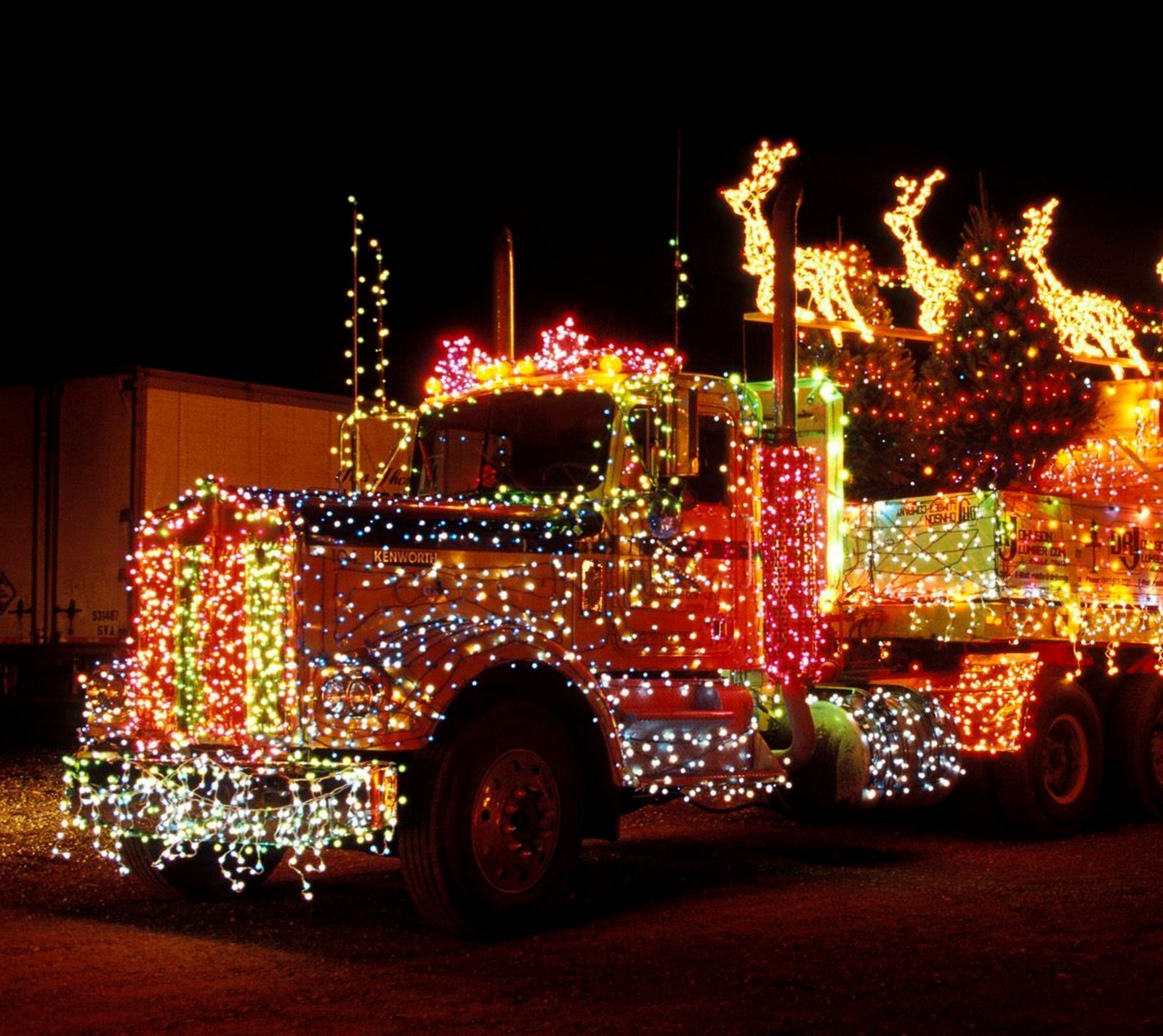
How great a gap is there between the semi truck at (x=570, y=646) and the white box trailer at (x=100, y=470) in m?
7.60

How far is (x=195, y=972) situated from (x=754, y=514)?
13.9ft

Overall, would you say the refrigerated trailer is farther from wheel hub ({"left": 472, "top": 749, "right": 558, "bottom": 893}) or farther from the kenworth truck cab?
wheel hub ({"left": 472, "top": 749, "right": 558, "bottom": 893})

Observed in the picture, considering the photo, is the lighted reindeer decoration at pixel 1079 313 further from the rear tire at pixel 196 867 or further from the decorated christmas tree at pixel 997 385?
the rear tire at pixel 196 867

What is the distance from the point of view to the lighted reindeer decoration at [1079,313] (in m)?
16.7

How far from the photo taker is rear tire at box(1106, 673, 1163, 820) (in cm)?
1192

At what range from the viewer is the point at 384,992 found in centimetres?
664

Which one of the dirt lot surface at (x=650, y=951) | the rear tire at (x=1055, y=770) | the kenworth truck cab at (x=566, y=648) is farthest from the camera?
the rear tire at (x=1055, y=770)

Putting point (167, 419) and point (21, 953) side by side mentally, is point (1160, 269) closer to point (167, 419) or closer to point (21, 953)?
point (167, 419)

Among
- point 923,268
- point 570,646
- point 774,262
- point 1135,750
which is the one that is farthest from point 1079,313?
point 570,646

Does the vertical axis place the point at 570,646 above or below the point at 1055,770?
above

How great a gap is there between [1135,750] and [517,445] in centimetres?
557

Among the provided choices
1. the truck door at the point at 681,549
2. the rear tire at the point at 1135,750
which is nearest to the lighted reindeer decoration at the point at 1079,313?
the rear tire at the point at 1135,750

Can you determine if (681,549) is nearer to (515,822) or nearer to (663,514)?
(663,514)

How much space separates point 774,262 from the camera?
9.99 m
